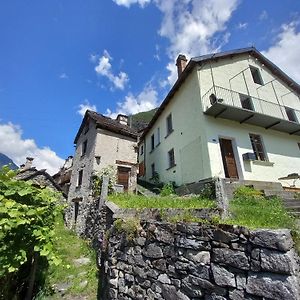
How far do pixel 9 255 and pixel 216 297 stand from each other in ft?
12.2

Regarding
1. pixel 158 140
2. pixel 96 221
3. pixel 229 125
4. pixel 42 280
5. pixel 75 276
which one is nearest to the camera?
pixel 42 280

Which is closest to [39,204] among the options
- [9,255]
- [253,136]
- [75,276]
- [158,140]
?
[9,255]

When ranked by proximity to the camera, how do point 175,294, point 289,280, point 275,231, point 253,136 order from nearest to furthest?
point 289,280 < point 275,231 < point 175,294 < point 253,136

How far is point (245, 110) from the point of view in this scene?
11.2 metres

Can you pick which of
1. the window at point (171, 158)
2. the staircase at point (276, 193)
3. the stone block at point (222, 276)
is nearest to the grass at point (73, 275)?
the stone block at point (222, 276)

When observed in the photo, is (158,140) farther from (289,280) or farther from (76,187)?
(289,280)

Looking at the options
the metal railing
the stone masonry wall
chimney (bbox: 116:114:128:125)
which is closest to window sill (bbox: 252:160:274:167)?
the metal railing

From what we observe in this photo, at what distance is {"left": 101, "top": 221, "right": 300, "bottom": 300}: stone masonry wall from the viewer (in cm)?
299

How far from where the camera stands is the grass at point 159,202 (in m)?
7.10

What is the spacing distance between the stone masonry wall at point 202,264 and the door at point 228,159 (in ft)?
23.9

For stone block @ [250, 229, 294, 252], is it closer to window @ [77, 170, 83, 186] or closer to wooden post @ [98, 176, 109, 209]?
wooden post @ [98, 176, 109, 209]

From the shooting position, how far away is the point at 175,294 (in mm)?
4195

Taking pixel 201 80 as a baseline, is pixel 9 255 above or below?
below

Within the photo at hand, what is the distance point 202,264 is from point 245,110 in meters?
9.36
